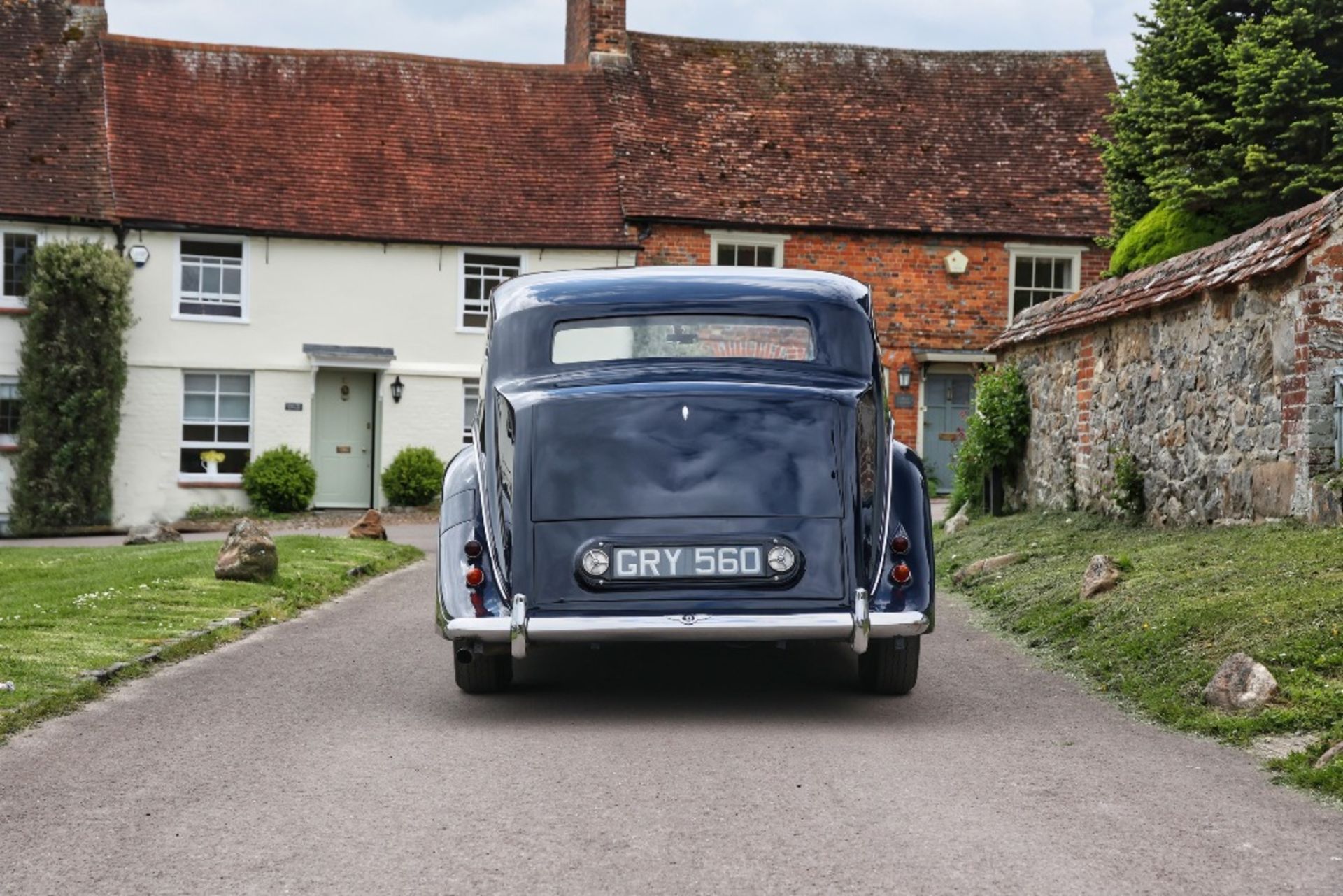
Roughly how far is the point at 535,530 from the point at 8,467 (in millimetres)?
22987

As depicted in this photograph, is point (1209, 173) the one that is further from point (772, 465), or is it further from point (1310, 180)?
point (772, 465)

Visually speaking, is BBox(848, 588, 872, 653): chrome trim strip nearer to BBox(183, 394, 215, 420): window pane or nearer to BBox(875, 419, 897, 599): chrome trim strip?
BBox(875, 419, 897, 599): chrome trim strip

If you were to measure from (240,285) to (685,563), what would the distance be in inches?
934

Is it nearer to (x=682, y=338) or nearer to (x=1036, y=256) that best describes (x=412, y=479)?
(x=1036, y=256)

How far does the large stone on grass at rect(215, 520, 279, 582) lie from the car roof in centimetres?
598

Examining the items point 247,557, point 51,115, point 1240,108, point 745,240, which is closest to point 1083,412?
point 1240,108

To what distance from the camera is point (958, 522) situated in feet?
62.6

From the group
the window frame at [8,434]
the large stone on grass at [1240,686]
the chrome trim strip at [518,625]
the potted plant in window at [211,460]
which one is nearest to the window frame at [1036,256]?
the potted plant in window at [211,460]

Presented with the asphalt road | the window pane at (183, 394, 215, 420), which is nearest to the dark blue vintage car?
the asphalt road

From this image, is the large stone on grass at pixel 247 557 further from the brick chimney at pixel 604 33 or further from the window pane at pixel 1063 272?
the window pane at pixel 1063 272

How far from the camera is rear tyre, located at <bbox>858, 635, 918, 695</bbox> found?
8.88 meters

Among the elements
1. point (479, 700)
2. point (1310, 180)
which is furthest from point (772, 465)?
point (1310, 180)

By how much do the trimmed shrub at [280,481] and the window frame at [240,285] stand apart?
2.55m

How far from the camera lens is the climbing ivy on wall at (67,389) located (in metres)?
27.9
